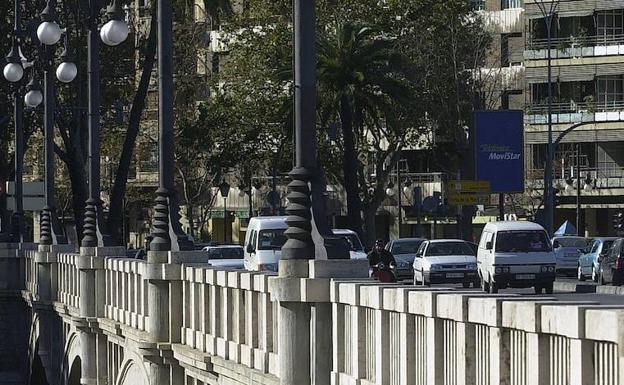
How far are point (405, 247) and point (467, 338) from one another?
45.0 meters

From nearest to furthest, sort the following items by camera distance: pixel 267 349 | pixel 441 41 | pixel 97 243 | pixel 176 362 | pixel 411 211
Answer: pixel 267 349 < pixel 176 362 < pixel 97 243 < pixel 441 41 < pixel 411 211

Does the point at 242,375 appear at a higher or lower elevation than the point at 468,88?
lower

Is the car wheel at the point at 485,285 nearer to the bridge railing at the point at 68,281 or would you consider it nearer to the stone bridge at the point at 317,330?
the bridge railing at the point at 68,281

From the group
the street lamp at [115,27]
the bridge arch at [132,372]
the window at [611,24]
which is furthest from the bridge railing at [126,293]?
the window at [611,24]

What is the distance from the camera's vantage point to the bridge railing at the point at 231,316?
20.2m

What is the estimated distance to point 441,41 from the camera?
7481cm

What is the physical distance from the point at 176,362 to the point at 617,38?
60.6 metres

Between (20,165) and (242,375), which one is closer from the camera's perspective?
(242,375)

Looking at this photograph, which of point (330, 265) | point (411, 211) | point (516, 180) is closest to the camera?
point (330, 265)

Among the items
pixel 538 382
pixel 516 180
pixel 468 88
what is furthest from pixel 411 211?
pixel 538 382

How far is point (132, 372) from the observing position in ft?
105

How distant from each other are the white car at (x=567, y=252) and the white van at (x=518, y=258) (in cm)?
1683

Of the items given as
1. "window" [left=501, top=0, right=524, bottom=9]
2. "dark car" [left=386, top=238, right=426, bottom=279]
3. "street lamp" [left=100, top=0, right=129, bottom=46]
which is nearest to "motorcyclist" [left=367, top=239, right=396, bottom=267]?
"street lamp" [left=100, top=0, right=129, bottom=46]

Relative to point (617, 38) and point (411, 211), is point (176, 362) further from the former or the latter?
point (411, 211)
